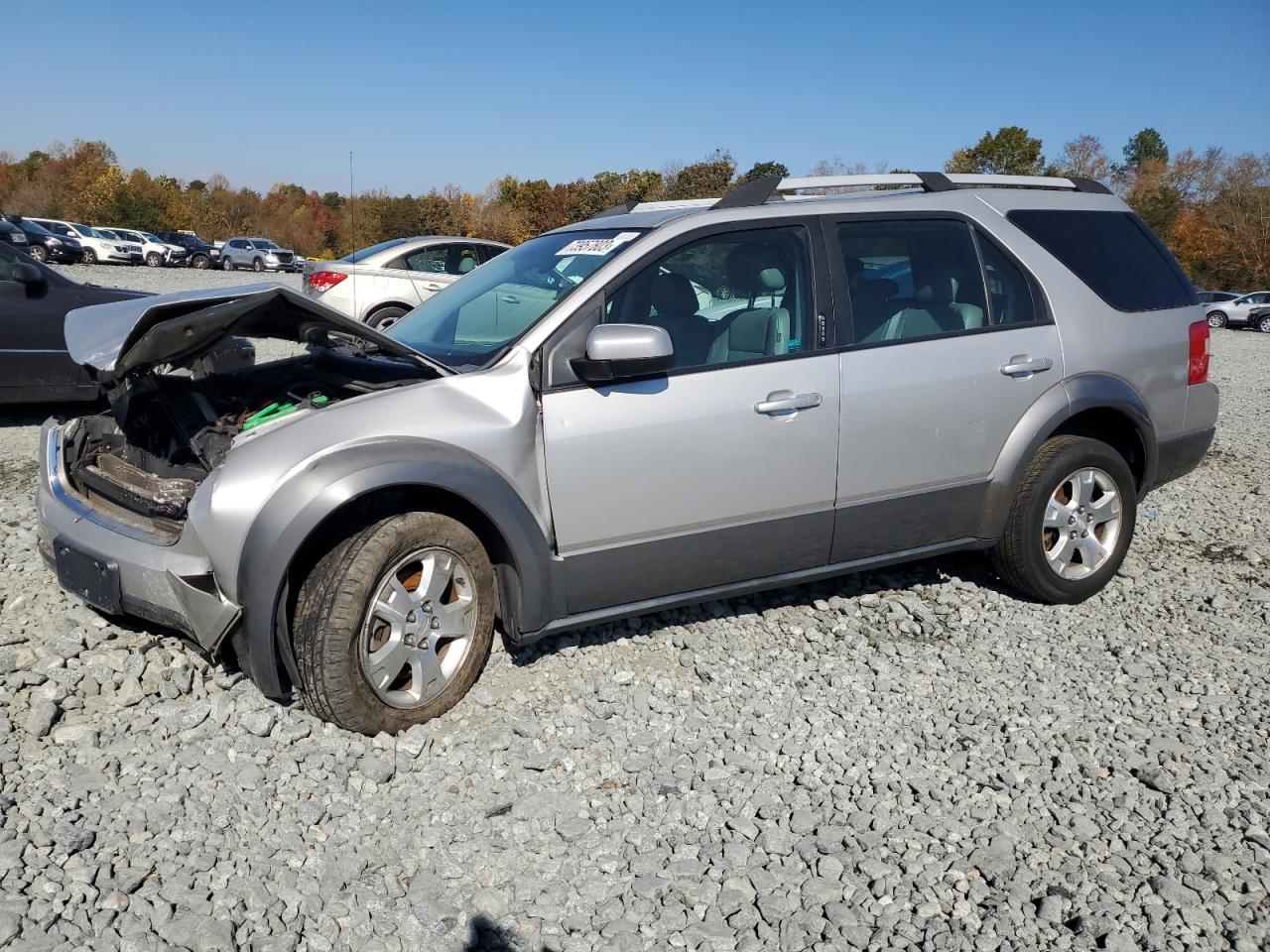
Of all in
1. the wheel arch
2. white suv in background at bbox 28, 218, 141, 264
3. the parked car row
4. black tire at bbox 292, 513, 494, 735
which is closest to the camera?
black tire at bbox 292, 513, 494, 735

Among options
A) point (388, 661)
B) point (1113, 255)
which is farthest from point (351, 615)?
point (1113, 255)

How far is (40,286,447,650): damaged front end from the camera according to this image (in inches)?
132

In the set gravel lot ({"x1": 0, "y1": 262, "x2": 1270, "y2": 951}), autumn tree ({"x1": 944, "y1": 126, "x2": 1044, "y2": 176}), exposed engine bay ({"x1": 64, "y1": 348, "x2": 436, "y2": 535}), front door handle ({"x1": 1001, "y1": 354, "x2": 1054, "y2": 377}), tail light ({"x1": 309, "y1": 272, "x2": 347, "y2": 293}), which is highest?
autumn tree ({"x1": 944, "y1": 126, "x2": 1044, "y2": 176})

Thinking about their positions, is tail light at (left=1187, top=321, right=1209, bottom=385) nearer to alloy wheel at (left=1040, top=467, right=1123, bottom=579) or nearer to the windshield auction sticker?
alloy wheel at (left=1040, top=467, right=1123, bottom=579)

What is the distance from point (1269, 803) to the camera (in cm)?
319

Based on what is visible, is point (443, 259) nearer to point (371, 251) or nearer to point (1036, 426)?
point (371, 251)

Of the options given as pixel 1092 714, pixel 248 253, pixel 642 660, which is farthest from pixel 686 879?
pixel 248 253

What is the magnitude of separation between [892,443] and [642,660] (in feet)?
4.53

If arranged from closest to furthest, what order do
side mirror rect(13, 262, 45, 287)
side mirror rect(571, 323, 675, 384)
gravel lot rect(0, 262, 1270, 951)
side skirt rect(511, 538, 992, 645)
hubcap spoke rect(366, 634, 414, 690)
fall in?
gravel lot rect(0, 262, 1270, 951) < hubcap spoke rect(366, 634, 414, 690) < side mirror rect(571, 323, 675, 384) < side skirt rect(511, 538, 992, 645) < side mirror rect(13, 262, 45, 287)

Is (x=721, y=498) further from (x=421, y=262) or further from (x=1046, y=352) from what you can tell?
(x=421, y=262)

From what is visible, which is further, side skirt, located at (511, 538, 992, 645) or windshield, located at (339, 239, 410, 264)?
windshield, located at (339, 239, 410, 264)

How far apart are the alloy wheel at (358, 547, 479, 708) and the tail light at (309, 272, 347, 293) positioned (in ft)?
28.3

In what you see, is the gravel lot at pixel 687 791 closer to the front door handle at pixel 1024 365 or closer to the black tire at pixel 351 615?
the black tire at pixel 351 615

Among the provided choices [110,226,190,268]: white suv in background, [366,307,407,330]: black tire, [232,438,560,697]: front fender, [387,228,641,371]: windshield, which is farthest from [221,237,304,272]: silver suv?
[232,438,560,697]: front fender
